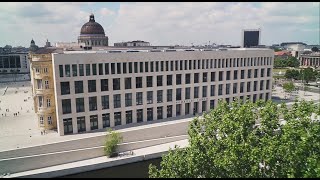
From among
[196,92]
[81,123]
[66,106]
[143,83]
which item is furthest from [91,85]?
[196,92]

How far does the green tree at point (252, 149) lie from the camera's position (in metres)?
19.6

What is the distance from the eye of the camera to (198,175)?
22.1 meters

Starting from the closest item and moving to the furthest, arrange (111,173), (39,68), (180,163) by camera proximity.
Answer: (180,163), (111,173), (39,68)

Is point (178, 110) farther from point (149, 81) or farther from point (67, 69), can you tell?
point (67, 69)

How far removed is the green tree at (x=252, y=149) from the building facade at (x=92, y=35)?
76745 mm

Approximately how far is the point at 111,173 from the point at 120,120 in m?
12.6

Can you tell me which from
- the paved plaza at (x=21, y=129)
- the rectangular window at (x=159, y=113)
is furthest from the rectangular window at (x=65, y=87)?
the rectangular window at (x=159, y=113)

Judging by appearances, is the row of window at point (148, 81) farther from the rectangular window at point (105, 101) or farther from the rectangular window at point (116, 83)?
the rectangular window at point (105, 101)

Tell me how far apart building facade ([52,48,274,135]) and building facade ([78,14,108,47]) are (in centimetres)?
5082

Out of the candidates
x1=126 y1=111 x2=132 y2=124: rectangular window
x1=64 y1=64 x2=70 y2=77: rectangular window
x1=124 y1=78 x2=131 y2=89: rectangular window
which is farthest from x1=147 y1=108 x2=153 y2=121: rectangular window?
x1=64 y1=64 x2=70 y2=77: rectangular window

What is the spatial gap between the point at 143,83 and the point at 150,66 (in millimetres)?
3074

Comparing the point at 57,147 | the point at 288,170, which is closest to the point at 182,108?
the point at 57,147

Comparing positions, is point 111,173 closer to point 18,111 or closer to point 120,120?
point 120,120

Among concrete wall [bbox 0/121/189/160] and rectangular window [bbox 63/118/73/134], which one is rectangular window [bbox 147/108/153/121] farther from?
rectangular window [bbox 63/118/73/134]
